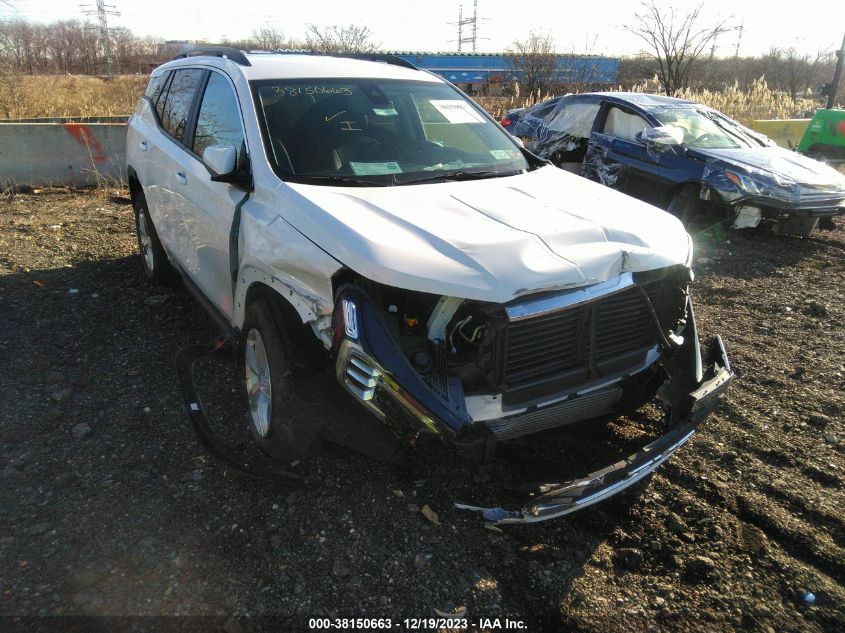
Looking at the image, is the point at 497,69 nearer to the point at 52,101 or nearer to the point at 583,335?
the point at 52,101

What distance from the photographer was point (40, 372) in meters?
4.18


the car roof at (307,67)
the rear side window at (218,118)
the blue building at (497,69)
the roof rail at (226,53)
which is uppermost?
the blue building at (497,69)

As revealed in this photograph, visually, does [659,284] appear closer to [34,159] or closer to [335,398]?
[335,398]

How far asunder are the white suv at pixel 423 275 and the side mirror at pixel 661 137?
4.32 meters

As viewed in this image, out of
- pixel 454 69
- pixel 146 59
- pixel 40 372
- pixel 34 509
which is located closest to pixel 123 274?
pixel 40 372

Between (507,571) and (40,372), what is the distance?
3398mm

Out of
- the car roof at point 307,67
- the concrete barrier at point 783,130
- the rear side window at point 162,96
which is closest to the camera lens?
the car roof at point 307,67

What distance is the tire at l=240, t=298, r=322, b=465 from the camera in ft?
9.36

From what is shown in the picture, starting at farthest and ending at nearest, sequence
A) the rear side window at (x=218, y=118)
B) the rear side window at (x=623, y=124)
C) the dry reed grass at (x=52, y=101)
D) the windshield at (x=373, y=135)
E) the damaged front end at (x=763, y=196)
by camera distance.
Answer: the dry reed grass at (x=52, y=101)
the rear side window at (x=623, y=124)
the damaged front end at (x=763, y=196)
the rear side window at (x=218, y=118)
the windshield at (x=373, y=135)

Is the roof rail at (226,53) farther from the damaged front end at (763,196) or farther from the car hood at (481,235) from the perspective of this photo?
the damaged front end at (763,196)

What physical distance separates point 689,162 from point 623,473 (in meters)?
6.12

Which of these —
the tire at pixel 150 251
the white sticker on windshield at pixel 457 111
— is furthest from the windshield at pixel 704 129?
the tire at pixel 150 251

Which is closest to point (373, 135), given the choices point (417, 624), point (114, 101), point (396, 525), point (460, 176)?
point (460, 176)

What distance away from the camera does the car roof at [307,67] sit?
377 centimetres
